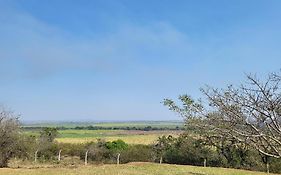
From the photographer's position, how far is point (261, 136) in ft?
28.9

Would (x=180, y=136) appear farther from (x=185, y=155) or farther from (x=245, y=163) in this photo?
(x=245, y=163)

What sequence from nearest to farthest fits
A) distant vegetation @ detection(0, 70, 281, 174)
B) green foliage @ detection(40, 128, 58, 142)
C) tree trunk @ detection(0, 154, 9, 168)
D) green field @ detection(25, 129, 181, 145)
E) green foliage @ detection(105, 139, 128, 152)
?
distant vegetation @ detection(0, 70, 281, 174), tree trunk @ detection(0, 154, 9, 168), green foliage @ detection(105, 139, 128, 152), green foliage @ detection(40, 128, 58, 142), green field @ detection(25, 129, 181, 145)

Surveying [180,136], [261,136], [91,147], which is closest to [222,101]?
[261,136]

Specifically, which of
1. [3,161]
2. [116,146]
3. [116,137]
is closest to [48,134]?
[116,146]

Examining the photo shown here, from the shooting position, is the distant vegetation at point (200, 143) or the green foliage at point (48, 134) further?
the green foliage at point (48, 134)

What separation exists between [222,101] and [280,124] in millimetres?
1355

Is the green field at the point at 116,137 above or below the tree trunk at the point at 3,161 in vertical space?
above

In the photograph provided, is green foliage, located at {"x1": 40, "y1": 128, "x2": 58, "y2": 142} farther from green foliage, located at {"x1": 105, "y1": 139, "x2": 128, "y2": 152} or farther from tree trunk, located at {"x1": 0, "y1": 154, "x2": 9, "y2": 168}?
tree trunk, located at {"x1": 0, "y1": 154, "x2": 9, "y2": 168}

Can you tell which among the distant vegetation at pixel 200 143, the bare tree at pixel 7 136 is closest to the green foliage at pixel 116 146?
the distant vegetation at pixel 200 143

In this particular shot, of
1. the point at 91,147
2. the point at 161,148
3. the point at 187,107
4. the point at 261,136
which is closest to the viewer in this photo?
the point at 261,136

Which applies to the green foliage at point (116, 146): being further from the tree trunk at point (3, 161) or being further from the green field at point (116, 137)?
the tree trunk at point (3, 161)

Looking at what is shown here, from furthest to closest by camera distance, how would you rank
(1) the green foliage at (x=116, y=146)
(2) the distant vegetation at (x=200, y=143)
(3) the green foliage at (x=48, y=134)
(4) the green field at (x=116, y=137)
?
(4) the green field at (x=116, y=137)
(3) the green foliage at (x=48, y=134)
(1) the green foliage at (x=116, y=146)
(2) the distant vegetation at (x=200, y=143)

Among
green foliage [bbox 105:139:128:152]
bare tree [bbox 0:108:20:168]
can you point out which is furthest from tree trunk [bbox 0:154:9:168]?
green foliage [bbox 105:139:128:152]

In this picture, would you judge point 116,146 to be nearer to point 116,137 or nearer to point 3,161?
point 3,161
